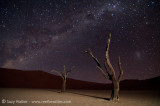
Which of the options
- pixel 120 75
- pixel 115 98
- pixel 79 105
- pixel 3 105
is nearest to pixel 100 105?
pixel 79 105

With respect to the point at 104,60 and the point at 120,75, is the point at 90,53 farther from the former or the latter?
the point at 120,75

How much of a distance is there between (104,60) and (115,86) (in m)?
2.60

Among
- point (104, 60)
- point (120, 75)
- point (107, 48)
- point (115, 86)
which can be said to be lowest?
point (115, 86)

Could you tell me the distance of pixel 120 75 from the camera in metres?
13.4

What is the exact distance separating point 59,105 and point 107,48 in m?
6.52

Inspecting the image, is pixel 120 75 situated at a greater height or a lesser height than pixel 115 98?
greater

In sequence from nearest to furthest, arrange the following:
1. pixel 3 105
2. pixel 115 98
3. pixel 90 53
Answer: pixel 3 105, pixel 115 98, pixel 90 53

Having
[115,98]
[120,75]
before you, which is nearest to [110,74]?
[120,75]

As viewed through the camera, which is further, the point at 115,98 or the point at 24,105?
the point at 115,98

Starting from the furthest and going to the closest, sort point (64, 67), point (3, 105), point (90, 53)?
point (64, 67) < point (90, 53) < point (3, 105)

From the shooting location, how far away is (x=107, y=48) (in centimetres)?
1333

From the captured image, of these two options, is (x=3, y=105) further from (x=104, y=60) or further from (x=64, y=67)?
(x=64, y=67)

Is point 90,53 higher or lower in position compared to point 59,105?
higher

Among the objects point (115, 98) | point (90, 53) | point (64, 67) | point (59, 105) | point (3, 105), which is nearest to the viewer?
point (3, 105)
